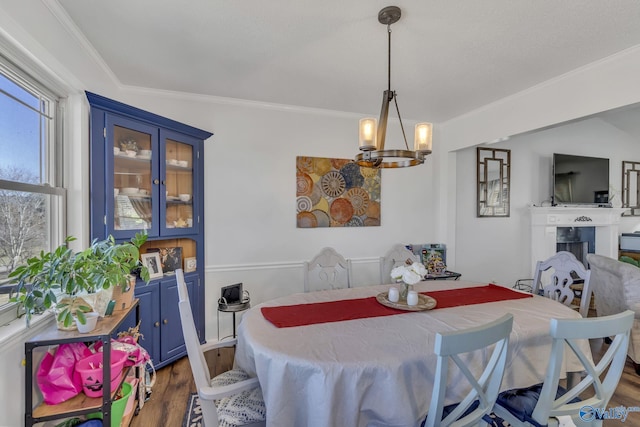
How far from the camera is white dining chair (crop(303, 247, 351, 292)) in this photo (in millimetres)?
2570

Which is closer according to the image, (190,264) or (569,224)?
(190,264)

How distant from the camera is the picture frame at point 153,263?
252cm

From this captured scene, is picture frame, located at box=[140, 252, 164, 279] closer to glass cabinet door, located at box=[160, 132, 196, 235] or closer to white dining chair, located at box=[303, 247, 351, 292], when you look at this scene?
glass cabinet door, located at box=[160, 132, 196, 235]

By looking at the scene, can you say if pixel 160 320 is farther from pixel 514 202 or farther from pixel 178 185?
pixel 514 202

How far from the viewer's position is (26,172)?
165 centimetres

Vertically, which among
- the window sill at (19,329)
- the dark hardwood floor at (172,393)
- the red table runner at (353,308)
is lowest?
the dark hardwood floor at (172,393)

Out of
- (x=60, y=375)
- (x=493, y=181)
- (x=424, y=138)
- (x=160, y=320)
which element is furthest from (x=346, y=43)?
(x=493, y=181)

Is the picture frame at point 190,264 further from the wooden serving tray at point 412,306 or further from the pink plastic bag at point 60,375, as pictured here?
the wooden serving tray at point 412,306

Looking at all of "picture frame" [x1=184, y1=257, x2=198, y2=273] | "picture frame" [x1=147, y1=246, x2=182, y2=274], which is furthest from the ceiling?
"picture frame" [x1=184, y1=257, x2=198, y2=273]

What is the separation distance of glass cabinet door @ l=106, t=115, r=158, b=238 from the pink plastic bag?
40.2 inches

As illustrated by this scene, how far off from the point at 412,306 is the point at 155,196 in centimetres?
219

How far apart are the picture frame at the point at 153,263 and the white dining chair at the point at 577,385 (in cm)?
257

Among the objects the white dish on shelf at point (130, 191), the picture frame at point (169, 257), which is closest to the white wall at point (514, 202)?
the picture frame at point (169, 257)

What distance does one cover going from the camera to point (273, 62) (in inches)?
90.1
